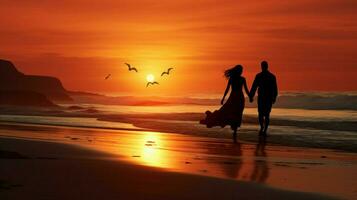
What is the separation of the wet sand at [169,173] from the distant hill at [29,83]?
11310 cm

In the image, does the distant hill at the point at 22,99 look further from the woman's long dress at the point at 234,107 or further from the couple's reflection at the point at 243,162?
the couple's reflection at the point at 243,162

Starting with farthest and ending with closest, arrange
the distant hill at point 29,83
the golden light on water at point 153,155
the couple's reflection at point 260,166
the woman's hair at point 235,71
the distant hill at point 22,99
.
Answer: the distant hill at point 29,83 → the distant hill at point 22,99 → the woman's hair at point 235,71 → the golden light on water at point 153,155 → the couple's reflection at point 260,166

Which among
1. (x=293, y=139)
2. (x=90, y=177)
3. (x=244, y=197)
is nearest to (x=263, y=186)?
(x=244, y=197)

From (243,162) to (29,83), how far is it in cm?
14672

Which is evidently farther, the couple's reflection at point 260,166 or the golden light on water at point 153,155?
the golden light on water at point 153,155

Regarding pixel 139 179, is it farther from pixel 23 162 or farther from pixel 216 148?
pixel 216 148

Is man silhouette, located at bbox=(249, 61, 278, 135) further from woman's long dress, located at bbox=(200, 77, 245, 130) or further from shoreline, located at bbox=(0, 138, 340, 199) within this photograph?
shoreline, located at bbox=(0, 138, 340, 199)

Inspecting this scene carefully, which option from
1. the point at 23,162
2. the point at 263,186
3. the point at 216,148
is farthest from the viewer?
the point at 216,148

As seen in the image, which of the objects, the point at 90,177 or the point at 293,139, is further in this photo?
the point at 293,139

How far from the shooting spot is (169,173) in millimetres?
9289

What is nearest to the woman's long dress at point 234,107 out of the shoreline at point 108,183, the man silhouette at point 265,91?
the man silhouette at point 265,91

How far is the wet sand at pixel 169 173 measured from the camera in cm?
739

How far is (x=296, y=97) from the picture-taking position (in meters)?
75.5

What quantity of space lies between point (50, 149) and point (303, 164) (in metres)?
5.11
